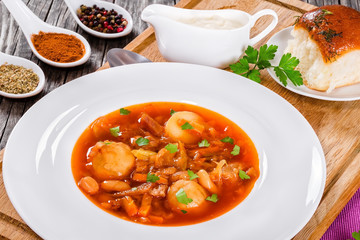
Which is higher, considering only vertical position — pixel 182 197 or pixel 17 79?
pixel 182 197

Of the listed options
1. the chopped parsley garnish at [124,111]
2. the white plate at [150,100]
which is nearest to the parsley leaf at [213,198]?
the white plate at [150,100]

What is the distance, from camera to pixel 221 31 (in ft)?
11.3

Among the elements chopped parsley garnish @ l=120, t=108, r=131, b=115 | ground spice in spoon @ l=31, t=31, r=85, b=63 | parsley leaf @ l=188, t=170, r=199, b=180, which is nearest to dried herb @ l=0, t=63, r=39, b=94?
ground spice in spoon @ l=31, t=31, r=85, b=63

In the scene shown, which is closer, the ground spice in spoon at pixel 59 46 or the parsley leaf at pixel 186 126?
the parsley leaf at pixel 186 126

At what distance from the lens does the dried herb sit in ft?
12.5

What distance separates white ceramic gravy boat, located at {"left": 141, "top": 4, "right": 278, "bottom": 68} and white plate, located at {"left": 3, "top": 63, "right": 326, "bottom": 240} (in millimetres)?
201

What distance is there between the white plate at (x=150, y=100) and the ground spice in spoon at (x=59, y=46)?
36.8 inches

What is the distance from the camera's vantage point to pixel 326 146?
3178 millimetres

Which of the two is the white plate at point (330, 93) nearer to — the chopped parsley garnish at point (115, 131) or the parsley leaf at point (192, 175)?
the parsley leaf at point (192, 175)

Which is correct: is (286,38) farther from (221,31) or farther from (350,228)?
(350,228)

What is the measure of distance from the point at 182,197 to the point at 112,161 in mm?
462

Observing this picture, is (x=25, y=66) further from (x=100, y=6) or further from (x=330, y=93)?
(x=330, y=93)

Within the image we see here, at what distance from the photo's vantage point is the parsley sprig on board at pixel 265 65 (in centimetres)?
341

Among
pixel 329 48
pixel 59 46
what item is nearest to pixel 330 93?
pixel 329 48
